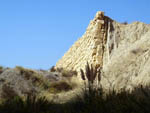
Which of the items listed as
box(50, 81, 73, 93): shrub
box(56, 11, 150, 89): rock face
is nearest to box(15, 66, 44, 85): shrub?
box(50, 81, 73, 93): shrub

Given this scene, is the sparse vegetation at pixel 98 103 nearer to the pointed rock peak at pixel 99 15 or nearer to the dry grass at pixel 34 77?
the dry grass at pixel 34 77

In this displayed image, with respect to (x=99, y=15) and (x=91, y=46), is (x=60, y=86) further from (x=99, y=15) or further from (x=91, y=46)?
(x=99, y=15)

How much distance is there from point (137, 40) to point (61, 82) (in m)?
5.78

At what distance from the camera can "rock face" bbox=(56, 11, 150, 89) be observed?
14.0 metres

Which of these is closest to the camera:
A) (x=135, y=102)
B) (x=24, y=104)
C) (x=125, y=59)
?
(x=135, y=102)

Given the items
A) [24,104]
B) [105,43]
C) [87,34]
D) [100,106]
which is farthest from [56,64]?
[100,106]

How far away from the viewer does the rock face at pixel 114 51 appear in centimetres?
1397

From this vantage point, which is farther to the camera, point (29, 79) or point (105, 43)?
point (105, 43)

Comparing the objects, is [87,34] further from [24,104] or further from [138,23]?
[24,104]

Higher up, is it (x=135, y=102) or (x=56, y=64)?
(x=56, y=64)

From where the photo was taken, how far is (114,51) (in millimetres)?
17875

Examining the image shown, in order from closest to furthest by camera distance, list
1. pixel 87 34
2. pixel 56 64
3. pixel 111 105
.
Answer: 1. pixel 111 105
2. pixel 87 34
3. pixel 56 64

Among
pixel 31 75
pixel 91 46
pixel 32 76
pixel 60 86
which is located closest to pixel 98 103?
pixel 60 86

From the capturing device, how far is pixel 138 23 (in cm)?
1916
